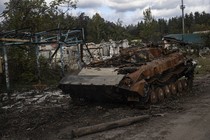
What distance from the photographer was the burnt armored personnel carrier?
12.6 m

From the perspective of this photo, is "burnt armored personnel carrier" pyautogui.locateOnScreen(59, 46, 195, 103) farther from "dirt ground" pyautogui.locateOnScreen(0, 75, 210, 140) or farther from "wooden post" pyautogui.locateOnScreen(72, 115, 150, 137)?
"wooden post" pyautogui.locateOnScreen(72, 115, 150, 137)

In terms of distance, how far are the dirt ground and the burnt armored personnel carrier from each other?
1.22ft

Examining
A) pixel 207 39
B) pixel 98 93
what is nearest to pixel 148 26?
pixel 207 39

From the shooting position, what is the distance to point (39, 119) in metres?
11.9

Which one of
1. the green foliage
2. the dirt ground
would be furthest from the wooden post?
the green foliage

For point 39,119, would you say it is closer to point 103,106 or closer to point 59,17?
point 103,106

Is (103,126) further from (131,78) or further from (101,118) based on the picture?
(131,78)

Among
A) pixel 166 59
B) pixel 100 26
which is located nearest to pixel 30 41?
pixel 166 59

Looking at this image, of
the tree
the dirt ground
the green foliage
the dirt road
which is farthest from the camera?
the tree

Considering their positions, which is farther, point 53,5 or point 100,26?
point 100,26

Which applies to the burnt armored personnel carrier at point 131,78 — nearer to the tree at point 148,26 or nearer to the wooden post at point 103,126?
the wooden post at point 103,126

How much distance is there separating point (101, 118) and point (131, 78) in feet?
5.20

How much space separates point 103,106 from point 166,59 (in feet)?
9.76

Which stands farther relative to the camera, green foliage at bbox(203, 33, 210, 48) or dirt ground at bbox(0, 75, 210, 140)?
green foliage at bbox(203, 33, 210, 48)
